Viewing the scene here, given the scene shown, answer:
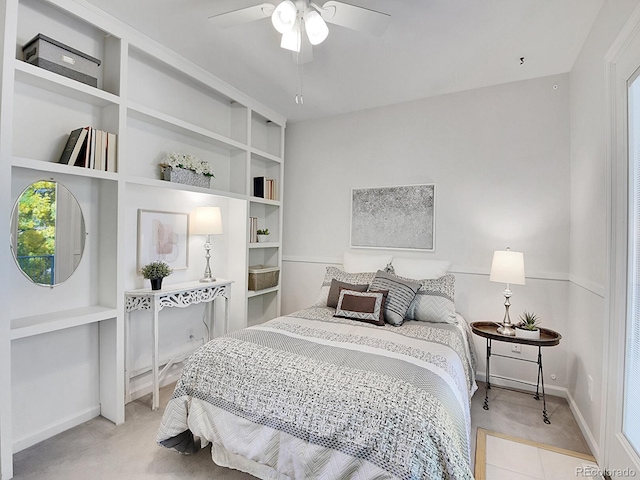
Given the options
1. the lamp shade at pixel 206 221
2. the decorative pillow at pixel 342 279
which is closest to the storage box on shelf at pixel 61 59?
the lamp shade at pixel 206 221

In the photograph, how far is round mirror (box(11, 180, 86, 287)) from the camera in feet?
6.37

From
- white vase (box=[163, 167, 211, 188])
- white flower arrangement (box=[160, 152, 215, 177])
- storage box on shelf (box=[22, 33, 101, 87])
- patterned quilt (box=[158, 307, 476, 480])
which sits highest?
storage box on shelf (box=[22, 33, 101, 87])

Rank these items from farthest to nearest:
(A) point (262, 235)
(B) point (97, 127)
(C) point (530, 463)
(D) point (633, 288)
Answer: (A) point (262, 235) → (B) point (97, 127) → (C) point (530, 463) → (D) point (633, 288)

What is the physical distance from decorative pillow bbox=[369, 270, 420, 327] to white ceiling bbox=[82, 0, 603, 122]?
5.91ft

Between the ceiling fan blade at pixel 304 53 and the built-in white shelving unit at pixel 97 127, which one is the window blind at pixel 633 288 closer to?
the ceiling fan blade at pixel 304 53

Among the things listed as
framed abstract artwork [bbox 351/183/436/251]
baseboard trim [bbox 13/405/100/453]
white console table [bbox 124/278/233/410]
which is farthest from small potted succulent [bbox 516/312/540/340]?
baseboard trim [bbox 13/405/100/453]

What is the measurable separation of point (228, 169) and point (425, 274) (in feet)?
7.66

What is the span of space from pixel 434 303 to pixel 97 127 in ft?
9.53

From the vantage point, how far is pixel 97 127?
2342 millimetres

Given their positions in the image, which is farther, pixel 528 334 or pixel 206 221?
pixel 206 221

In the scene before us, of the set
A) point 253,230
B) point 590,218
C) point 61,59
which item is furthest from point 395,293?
point 61,59

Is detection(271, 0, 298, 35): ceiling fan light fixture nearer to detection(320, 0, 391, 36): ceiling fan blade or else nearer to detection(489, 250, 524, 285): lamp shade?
detection(320, 0, 391, 36): ceiling fan blade

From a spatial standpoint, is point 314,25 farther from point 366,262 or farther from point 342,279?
point 366,262

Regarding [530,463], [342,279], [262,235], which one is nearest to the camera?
[530,463]
